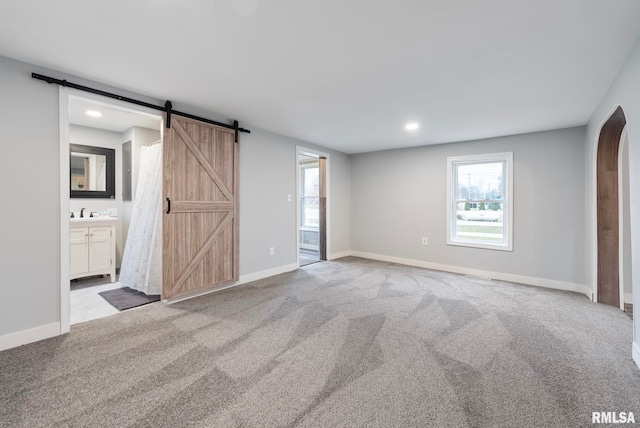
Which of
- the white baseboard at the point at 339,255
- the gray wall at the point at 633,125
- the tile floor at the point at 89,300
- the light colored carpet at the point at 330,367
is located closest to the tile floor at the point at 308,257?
the white baseboard at the point at 339,255

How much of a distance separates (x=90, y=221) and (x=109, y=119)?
151 cm

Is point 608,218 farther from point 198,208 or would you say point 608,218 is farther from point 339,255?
point 198,208

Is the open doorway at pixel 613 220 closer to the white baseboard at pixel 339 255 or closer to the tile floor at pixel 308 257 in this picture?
the white baseboard at pixel 339 255

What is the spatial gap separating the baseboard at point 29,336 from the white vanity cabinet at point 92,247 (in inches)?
67.1

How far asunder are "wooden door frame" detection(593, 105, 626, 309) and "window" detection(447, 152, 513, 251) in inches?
43.3

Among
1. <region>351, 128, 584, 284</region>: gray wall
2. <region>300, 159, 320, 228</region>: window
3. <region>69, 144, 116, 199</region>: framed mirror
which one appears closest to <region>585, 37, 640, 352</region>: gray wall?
<region>351, 128, 584, 284</region>: gray wall

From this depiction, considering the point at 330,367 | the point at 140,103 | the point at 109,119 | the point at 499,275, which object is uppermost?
the point at 109,119

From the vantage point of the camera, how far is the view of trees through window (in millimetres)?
4797

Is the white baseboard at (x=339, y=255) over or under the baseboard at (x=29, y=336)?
over

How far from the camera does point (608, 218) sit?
3.46 metres

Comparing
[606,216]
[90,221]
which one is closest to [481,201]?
[606,216]

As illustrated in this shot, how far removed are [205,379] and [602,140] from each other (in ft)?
15.9

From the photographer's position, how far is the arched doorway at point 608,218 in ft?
11.1

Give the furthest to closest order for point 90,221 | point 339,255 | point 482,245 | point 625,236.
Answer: point 339,255 → point 482,245 → point 90,221 → point 625,236
